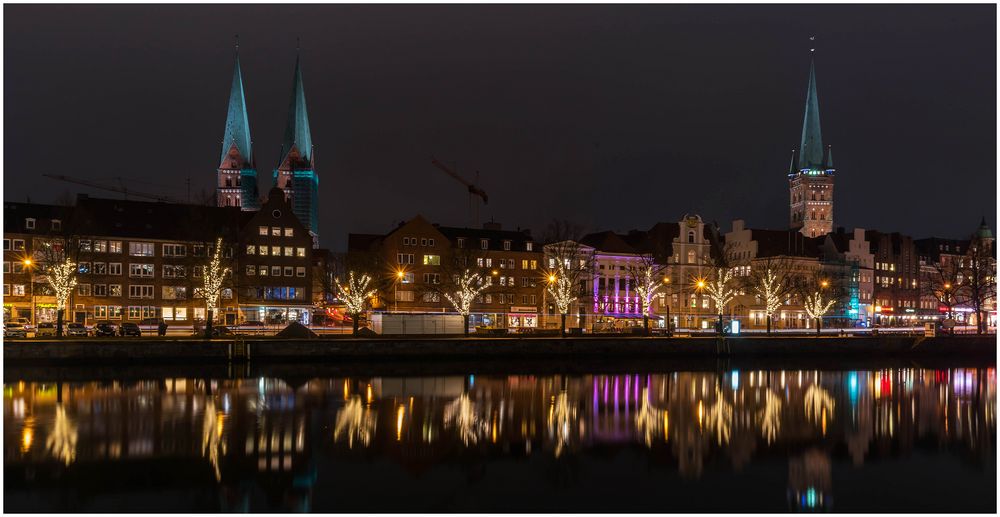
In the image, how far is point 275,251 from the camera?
10569 cm

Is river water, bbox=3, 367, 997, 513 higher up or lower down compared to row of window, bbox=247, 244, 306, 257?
lower down

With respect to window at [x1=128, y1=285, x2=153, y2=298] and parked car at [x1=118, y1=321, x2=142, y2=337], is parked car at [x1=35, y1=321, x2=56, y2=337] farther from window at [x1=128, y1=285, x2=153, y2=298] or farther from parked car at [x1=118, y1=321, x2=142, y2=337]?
window at [x1=128, y1=285, x2=153, y2=298]

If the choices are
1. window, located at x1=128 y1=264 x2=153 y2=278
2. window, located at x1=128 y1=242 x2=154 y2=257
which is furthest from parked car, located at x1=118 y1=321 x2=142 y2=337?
window, located at x1=128 y1=242 x2=154 y2=257

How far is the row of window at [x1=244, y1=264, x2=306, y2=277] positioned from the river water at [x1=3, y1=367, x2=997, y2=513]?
152 feet

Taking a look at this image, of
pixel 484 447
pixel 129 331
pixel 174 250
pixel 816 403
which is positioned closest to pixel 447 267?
pixel 174 250

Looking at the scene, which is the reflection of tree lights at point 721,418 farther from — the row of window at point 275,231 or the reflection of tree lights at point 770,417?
the row of window at point 275,231

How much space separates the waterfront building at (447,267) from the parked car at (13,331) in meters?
35.9

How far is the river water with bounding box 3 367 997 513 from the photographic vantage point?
2991cm

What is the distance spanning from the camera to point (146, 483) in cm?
3044

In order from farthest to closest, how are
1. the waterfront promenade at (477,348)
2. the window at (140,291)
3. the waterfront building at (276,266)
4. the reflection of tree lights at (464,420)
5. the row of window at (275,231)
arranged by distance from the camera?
the row of window at (275,231) < the waterfront building at (276,266) < the window at (140,291) < the waterfront promenade at (477,348) < the reflection of tree lights at (464,420)

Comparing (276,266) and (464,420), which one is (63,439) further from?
(276,266)

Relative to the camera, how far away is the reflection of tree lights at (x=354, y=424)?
1522 inches

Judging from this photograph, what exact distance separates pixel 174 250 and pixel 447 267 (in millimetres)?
29295

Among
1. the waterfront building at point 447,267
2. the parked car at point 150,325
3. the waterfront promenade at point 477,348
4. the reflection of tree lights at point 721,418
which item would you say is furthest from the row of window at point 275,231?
the reflection of tree lights at point 721,418
